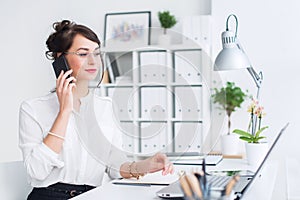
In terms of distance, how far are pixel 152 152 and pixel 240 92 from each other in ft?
4.60

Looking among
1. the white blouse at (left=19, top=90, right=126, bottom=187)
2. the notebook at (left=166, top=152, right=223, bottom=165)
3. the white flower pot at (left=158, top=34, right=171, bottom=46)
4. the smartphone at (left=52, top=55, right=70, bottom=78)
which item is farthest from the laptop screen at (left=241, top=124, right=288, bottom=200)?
the white flower pot at (left=158, top=34, right=171, bottom=46)

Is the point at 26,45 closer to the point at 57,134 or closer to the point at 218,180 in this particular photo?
the point at 57,134

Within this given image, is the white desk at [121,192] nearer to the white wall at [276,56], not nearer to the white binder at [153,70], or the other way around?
the white binder at [153,70]

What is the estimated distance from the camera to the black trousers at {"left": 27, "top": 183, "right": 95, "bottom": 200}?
173 cm

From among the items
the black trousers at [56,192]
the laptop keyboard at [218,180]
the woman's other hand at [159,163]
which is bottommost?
the black trousers at [56,192]

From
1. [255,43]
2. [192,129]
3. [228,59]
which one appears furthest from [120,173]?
[255,43]

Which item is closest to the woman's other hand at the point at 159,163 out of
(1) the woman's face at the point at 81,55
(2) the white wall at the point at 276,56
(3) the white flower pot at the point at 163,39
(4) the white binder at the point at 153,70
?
(4) the white binder at the point at 153,70

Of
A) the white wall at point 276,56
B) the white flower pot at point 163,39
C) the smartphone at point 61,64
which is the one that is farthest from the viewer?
the white flower pot at point 163,39

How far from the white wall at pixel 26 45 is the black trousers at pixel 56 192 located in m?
1.87

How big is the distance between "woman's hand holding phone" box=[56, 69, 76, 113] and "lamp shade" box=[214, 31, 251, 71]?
1.95 ft

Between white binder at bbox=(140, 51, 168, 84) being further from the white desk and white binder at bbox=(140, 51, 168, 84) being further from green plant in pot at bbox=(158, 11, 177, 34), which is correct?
green plant in pot at bbox=(158, 11, 177, 34)

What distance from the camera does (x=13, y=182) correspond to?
1.77m

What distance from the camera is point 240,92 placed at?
286 centimetres

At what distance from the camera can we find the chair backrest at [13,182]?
1.73 metres
